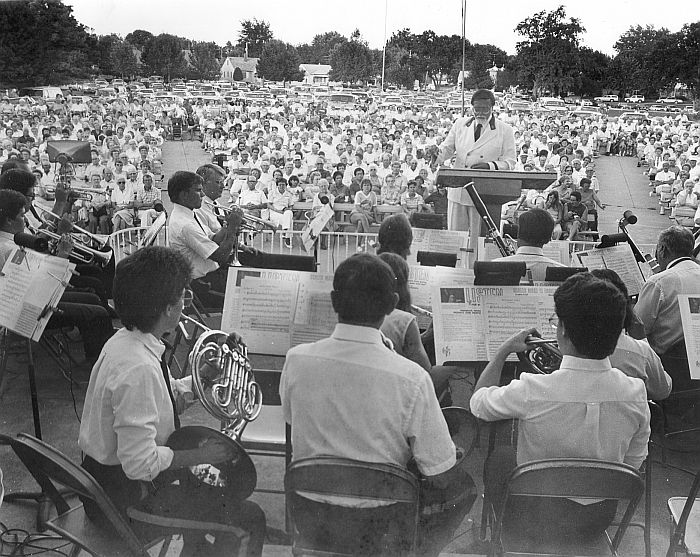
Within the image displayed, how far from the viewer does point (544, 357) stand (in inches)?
112

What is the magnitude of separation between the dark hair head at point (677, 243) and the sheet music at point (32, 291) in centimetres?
300

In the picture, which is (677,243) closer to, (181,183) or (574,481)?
(574,481)

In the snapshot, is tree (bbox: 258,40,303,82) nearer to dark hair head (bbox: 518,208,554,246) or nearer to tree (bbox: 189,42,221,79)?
tree (bbox: 189,42,221,79)

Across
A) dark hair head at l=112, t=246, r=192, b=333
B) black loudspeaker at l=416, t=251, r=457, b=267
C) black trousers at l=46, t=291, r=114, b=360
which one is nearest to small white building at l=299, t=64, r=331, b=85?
black loudspeaker at l=416, t=251, r=457, b=267

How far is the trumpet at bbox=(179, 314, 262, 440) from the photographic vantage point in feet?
8.17

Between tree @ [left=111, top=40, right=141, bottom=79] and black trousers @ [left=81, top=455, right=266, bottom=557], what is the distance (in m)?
2.87

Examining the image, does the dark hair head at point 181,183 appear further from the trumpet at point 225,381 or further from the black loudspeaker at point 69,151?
the black loudspeaker at point 69,151

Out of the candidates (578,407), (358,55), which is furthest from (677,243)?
(358,55)

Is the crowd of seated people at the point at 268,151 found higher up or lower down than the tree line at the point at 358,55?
lower down

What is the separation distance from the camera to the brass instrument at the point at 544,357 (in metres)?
2.69

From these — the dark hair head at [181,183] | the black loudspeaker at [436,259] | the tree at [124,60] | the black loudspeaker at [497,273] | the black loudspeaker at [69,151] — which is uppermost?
the tree at [124,60]

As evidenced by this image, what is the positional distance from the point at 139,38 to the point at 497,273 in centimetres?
247

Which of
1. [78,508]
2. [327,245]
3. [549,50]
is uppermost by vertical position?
[549,50]

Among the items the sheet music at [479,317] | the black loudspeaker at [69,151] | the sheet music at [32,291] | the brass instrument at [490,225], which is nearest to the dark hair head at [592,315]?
the sheet music at [479,317]
